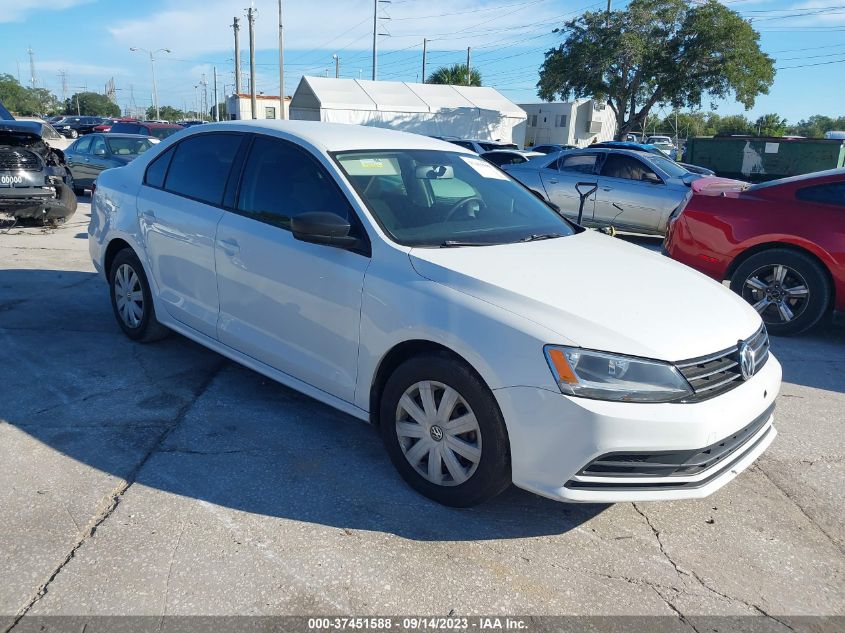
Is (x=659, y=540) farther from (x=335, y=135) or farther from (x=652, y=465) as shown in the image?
(x=335, y=135)

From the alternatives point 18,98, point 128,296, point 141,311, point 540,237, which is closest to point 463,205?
point 540,237

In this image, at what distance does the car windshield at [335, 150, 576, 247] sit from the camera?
356 centimetres

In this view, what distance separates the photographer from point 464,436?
3.05 metres

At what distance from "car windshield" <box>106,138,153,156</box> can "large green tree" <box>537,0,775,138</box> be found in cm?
2440

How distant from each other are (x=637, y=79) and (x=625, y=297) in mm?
33183

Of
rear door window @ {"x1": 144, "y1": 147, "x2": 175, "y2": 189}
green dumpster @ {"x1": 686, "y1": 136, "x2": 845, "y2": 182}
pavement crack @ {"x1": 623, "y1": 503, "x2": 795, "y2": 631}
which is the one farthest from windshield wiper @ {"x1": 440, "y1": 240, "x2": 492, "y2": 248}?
green dumpster @ {"x1": 686, "y1": 136, "x2": 845, "y2": 182}

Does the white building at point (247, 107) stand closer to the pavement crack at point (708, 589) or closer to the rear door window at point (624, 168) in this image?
the rear door window at point (624, 168)

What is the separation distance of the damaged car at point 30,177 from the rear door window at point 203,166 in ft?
20.5

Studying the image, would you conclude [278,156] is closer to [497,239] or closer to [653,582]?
[497,239]

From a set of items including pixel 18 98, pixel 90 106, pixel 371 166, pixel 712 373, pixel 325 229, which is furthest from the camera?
pixel 90 106

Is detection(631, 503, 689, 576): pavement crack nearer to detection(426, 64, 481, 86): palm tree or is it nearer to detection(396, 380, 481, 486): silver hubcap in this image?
detection(396, 380, 481, 486): silver hubcap

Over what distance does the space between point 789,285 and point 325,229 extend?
4.72 m

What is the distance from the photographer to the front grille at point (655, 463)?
2.74 m

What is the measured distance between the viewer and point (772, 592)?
2760mm
